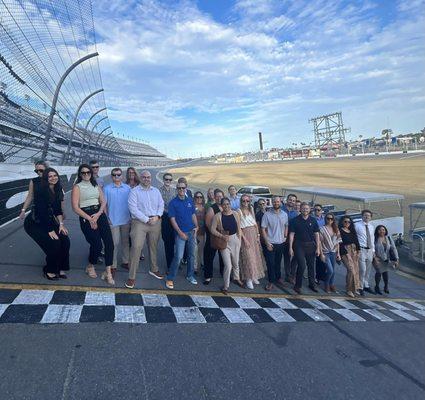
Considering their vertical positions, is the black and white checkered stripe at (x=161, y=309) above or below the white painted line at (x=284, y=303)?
above

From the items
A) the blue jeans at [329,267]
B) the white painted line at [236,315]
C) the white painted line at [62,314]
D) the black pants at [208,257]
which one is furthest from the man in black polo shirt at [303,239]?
the white painted line at [62,314]

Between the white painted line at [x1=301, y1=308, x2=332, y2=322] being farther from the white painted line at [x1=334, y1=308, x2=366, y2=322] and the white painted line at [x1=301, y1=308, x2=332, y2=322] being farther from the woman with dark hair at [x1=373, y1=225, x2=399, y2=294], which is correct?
the woman with dark hair at [x1=373, y1=225, x2=399, y2=294]

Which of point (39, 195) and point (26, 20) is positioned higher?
point (26, 20)

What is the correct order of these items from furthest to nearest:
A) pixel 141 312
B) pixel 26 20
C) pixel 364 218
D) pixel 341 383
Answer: pixel 26 20, pixel 364 218, pixel 141 312, pixel 341 383

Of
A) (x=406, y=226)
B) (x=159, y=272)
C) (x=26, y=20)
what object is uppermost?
(x=26, y=20)

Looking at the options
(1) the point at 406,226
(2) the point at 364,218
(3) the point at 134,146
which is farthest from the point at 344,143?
(2) the point at 364,218

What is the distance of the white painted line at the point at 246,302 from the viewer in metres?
4.43

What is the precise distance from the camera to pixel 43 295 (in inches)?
145

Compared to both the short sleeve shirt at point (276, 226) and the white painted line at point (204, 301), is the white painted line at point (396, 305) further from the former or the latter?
the white painted line at point (204, 301)

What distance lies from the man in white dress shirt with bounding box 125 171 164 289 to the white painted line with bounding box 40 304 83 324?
0.98 metres

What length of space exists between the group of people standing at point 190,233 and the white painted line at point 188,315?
84 centimetres

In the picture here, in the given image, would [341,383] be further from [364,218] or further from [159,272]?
[364,218]

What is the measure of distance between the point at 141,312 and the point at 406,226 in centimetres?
1198

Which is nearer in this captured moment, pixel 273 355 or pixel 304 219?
pixel 273 355
